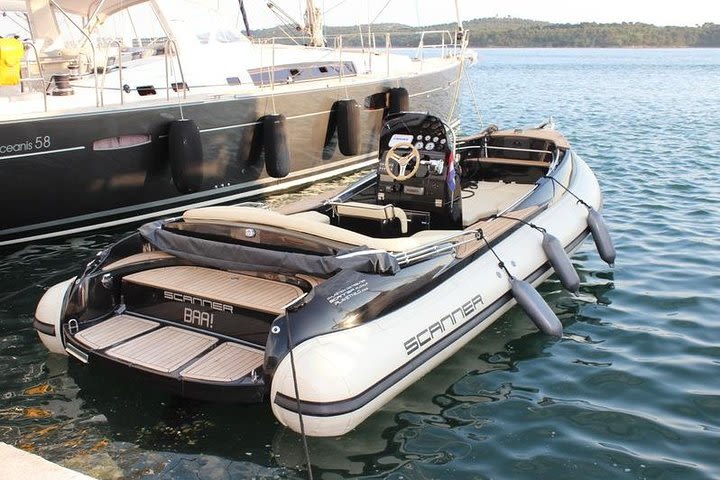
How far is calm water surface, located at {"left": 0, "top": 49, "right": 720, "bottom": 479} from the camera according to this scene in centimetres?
458

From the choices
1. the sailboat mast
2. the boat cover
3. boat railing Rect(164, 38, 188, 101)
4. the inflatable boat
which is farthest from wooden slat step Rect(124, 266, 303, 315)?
the sailboat mast

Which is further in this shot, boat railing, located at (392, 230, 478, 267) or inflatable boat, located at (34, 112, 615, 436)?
boat railing, located at (392, 230, 478, 267)

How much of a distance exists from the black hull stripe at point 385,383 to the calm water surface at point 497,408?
30cm

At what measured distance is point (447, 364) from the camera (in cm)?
589

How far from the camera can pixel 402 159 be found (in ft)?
23.2

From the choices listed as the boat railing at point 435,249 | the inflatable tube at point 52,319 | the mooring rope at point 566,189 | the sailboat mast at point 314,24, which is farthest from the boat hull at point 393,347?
the sailboat mast at point 314,24

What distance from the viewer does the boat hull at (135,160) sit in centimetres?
902

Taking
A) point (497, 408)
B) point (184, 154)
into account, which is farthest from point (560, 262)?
point (184, 154)

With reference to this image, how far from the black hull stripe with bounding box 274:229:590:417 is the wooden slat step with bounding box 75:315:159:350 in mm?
1525

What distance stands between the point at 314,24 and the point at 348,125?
213 inches

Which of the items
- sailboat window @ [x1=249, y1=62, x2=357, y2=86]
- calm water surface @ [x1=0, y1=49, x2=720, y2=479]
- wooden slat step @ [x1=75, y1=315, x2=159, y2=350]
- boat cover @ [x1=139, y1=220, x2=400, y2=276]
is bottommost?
calm water surface @ [x1=0, y1=49, x2=720, y2=479]

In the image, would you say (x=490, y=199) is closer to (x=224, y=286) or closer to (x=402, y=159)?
(x=402, y=159)

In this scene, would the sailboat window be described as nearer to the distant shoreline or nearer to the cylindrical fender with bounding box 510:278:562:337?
the cylindrical fender with bounding box 510:278:562:337

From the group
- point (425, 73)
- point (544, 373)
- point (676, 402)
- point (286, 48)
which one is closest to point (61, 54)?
point (286, 48)
